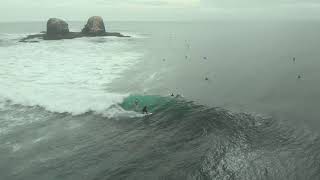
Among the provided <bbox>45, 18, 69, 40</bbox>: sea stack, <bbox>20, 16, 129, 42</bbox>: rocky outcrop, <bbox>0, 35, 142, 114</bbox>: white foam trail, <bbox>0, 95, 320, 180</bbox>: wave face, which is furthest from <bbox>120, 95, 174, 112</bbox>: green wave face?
<bbox>45, 18, 69, 40</bbox>: sea stack

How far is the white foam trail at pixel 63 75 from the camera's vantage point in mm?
42500

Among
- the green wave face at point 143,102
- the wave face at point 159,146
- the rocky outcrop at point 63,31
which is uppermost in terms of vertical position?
the rocky outcrop at point 63,31

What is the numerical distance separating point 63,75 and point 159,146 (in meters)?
32.8

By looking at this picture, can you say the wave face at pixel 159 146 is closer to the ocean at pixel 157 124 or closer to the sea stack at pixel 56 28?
the ocean at pixel 157 124

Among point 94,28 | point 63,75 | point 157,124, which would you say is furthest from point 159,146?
point 94,28

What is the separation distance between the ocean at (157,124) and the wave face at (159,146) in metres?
0.08

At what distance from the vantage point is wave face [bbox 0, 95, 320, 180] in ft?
84.9

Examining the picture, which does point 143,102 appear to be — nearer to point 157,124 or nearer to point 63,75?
point 157,124

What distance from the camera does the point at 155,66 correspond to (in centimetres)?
6994

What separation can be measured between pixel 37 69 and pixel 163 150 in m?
41.7

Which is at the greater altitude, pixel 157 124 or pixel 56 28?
pixel 56 28

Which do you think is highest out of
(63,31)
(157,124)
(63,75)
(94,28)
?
(94,28)

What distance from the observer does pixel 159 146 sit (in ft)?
99.2

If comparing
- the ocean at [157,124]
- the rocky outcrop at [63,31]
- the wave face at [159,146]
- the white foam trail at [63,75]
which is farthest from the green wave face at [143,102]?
the rocky outcrop at [63,31]
